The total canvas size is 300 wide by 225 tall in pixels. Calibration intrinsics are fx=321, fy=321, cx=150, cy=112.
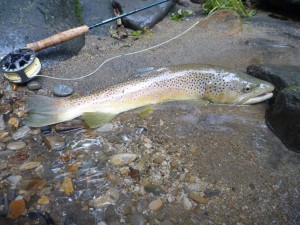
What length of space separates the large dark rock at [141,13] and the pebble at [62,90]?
2.12 meters

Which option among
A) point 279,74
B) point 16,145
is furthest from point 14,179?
point 279,74

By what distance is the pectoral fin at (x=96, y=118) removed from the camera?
3.69m

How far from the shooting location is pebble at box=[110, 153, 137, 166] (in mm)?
3215

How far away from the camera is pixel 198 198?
9.18 feet

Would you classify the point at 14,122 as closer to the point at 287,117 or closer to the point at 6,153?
the point at 6,153

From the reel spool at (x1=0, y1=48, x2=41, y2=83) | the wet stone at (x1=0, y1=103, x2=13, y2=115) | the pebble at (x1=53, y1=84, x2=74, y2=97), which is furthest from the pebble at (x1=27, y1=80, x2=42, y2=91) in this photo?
the wet stone at (x1=0, y1=103, x2=13, y2=115)

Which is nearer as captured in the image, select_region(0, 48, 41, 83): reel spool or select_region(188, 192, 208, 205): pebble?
select_region(188, 192, 208, 205): pebble

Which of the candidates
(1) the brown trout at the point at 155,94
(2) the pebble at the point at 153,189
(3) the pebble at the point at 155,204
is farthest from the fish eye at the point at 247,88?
(3) the pebble at the point at 155,204

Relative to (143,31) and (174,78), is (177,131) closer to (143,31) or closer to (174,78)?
(174,78)

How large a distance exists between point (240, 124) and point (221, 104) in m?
0.46

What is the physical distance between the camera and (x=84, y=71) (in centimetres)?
474

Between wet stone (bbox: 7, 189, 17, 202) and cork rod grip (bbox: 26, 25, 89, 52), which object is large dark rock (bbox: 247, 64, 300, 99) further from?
wet stone (bbox: 7, 189, 17, 202)

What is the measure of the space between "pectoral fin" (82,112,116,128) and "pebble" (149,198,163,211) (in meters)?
1.25

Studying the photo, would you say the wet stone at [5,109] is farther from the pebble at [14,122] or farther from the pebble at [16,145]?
the pebble at [16,145]
